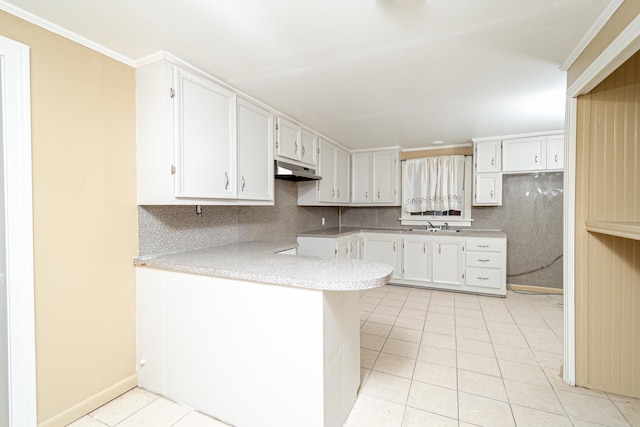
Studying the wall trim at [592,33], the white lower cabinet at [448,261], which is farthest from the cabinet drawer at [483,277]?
the wall trim at [592,33]

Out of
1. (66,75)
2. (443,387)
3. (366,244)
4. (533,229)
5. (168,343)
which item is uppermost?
(66,75)

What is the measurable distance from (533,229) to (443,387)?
10.8ft

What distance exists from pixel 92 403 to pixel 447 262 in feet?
13.1

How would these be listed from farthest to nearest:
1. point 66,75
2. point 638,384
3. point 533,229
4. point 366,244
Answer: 1. point 366,244
2. point 533,229
3. point 638,384
4. point 66,75

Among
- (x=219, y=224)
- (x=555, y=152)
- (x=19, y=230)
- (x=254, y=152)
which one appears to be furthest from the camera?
(x=555, y=152)

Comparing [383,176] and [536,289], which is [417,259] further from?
[536,289]

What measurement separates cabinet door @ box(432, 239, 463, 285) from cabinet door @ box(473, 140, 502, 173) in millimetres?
1132

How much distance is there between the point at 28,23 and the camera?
4.59 feet

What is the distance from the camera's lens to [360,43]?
164cm

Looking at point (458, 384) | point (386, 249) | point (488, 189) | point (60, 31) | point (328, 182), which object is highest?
point (60, 31)

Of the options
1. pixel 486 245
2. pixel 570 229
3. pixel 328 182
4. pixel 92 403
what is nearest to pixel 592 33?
pixel 570 229

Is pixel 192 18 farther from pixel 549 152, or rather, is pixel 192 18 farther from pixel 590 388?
pixel 549 152

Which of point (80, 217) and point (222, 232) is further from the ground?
point (80, 217)

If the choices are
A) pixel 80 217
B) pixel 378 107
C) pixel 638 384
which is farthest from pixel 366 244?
pixel 80 217
